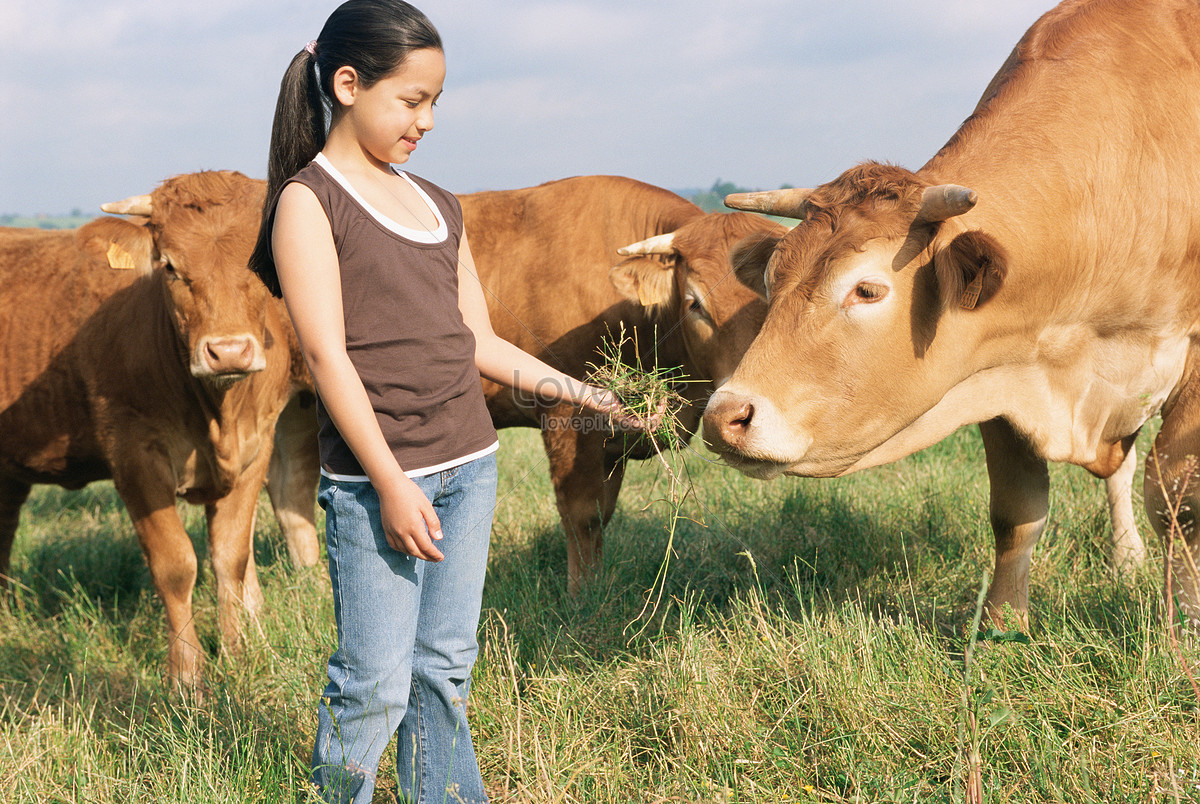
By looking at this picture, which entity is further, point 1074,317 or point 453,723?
point 1074,317

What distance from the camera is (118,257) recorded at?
14.1ft

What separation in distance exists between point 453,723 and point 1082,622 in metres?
2.17

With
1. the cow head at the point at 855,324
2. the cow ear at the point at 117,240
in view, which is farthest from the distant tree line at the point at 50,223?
the cow head at the point at 855,324

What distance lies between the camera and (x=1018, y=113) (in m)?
3.05

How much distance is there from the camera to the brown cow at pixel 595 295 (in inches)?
162

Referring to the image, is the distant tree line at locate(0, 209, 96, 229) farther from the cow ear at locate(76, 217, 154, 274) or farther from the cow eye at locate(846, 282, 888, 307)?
the cow eye at locate(846, 282, 888, 307)

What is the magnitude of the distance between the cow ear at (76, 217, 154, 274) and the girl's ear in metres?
2.49

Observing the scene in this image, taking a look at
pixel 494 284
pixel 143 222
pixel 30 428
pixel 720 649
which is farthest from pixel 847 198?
pixel 30 428

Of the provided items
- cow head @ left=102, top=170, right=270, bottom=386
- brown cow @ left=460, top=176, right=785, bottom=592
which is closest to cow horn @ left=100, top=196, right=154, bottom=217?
cow head @ left=102, top=170, right=270, bottom=386

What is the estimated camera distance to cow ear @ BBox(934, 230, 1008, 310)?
2.54 m

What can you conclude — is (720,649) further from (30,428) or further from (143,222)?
Answer: (30,428)

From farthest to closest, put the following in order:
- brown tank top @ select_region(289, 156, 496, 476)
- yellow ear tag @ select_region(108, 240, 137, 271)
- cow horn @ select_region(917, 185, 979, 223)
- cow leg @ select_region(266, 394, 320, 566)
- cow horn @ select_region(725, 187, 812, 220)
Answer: cow leg @ select_region(266, 394, 320, 566) < yellow ear tag @ select_region(108, 240, 137, 271) < cow horn @ select_region(725, 187, 812, 220) < cow horn @ select_region(917, 185, 979, 223) < brown tank top @ select_region(289, 156, 496, 476)

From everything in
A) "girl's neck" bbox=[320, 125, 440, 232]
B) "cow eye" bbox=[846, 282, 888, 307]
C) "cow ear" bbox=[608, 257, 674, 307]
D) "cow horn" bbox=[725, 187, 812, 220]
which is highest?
"girl's neck" bbox=[320, 125, 440, 232]

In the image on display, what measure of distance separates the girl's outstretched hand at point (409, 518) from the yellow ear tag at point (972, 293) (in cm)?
154
